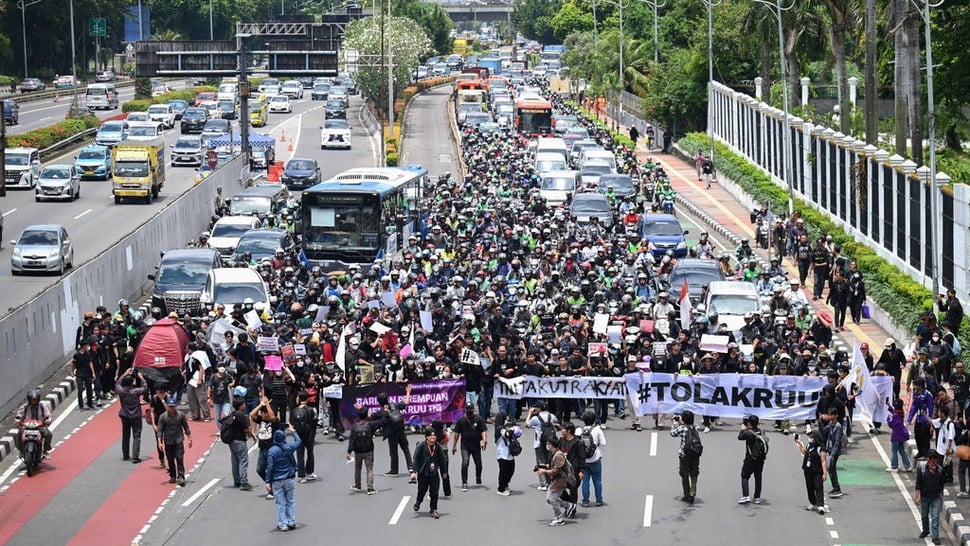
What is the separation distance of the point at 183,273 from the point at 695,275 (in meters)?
11.9

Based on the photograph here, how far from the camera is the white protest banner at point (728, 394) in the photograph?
2817cm

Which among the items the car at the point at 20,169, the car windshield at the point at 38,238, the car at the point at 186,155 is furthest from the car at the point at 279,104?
the car windshield at the point at 38,238

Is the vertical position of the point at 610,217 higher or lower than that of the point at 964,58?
lower

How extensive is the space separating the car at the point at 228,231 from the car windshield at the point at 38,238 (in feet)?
14.0

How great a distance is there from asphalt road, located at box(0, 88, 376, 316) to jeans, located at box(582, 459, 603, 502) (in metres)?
19.5


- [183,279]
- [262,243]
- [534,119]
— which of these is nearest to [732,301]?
[183,279]

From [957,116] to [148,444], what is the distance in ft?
171

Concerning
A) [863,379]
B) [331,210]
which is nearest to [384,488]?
[863,379]

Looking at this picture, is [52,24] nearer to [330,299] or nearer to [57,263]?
[57,263]

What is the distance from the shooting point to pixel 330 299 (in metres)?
34.8

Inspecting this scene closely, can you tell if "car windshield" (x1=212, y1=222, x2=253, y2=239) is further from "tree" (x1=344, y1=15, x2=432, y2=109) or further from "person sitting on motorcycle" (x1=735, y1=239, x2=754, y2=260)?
"tree" (x1=344, y1=15, x2=432, y2=109)

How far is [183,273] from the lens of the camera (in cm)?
4006

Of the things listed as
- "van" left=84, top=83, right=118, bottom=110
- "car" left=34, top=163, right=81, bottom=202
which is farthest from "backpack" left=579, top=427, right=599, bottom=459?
"van" left=84, top=83, right=118, bottom=110

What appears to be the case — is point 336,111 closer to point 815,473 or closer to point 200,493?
point 200,493
